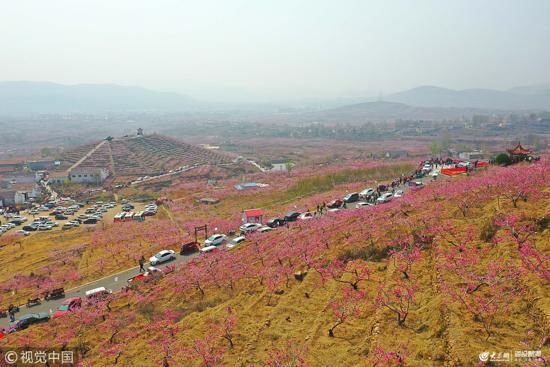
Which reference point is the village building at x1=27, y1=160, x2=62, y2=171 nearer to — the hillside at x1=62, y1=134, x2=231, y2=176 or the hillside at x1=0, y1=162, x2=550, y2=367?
the hillside at x1=62, y1=134, x2=231, y2=176

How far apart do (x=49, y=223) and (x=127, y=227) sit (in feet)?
51.9

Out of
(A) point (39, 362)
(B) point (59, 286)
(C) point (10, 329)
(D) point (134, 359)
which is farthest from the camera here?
(B) point (59, 286)

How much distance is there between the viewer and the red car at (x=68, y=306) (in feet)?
83.0

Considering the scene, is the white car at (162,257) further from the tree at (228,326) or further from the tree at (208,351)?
the tree at (208,351)

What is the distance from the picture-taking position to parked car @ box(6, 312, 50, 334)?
2429cm

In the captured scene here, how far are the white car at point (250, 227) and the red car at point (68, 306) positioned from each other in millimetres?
15579

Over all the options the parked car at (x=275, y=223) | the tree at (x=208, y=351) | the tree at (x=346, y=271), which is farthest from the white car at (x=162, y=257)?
the tree at (x=208, y=351)

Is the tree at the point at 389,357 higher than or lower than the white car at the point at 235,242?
higher

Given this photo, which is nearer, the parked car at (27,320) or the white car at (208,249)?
the parked car at (27,320)

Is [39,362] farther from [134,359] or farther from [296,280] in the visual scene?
[296,280]

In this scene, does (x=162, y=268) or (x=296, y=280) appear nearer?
(x=296, y=280)

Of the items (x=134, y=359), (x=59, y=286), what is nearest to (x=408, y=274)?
(x=134, y=359)

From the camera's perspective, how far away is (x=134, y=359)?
1648 centimetres

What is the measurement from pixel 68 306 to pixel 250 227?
A: 671 inches
